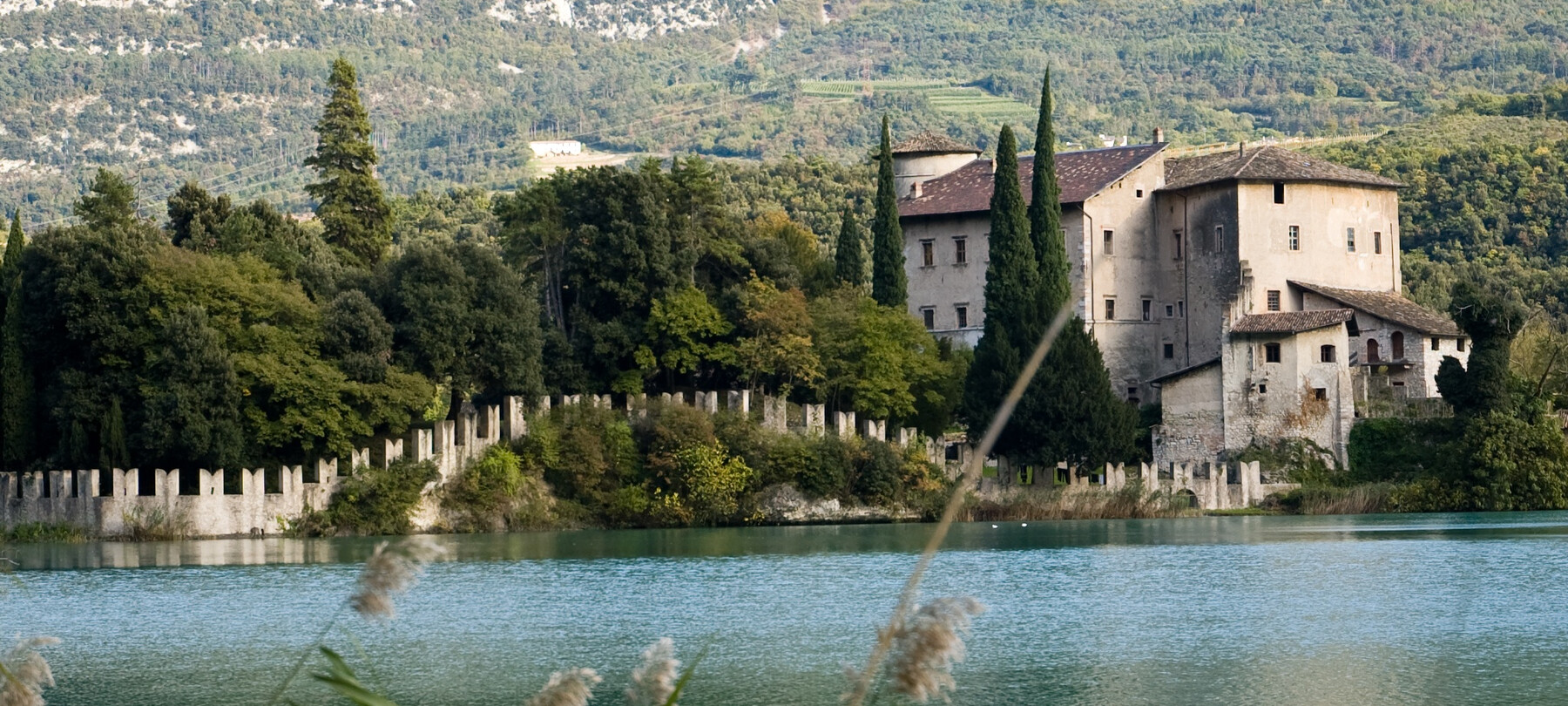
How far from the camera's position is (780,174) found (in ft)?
306

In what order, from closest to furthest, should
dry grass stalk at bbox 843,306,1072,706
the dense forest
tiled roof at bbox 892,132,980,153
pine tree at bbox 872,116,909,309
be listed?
dry grass stalk at bbox 843,306,1072,706 < pine tree at bbox 872,116,909,309 < tiled roof at bbox 892,132,980,153 < the dense forest

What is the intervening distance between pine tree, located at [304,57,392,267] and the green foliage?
15.7m

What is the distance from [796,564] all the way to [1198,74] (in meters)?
141

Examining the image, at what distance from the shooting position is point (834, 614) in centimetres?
2853

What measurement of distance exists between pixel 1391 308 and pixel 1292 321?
4.20m

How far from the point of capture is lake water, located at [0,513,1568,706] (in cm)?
2122

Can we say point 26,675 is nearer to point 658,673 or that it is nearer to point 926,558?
point 658,673

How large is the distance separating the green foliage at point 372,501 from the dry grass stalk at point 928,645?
42242 mm

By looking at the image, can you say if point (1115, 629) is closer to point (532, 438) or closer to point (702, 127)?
point (532, 438)

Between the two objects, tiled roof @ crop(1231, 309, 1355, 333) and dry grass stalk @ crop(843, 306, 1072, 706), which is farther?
tiled roof @ crop(1231, 309, 1355, 333)

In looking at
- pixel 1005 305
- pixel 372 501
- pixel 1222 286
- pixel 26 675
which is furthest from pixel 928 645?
pixel 1222 286

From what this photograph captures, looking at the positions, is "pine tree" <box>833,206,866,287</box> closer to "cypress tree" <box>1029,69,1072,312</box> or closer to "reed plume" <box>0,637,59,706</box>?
"cypress tree" <box>1029,69,1072,312</box>

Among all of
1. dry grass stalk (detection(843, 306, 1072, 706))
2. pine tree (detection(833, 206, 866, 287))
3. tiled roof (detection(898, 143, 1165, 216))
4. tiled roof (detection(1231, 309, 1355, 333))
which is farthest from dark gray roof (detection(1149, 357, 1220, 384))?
dry grass stalk (detection(843, 306, 1072, 706))

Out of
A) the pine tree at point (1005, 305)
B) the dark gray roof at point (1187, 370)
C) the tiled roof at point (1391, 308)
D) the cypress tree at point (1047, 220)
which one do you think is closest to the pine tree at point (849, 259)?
the cypress tree at point (1047, 220)
